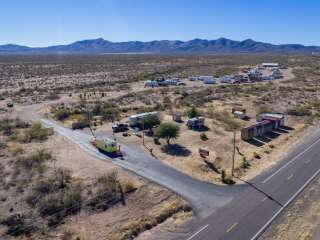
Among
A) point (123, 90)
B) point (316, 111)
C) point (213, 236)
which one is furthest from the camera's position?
point (123, 90)

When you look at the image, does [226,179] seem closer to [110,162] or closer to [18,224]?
[110,162]

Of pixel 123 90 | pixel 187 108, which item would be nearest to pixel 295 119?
pixel 187 108

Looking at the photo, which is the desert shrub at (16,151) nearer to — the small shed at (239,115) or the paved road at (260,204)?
the paved road at (260,204)

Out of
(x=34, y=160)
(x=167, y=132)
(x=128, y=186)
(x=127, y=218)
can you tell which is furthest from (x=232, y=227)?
(x=34, y=160)

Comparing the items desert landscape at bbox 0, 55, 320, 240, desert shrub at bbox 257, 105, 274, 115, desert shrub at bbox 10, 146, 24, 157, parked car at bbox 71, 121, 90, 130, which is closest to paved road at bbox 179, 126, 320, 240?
desert landscape at bbox 0, 55, 320, 240

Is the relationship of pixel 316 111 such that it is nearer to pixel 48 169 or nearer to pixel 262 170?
pixel 262 170

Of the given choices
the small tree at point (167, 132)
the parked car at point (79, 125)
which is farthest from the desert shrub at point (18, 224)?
the parked car at point (79, 125)
